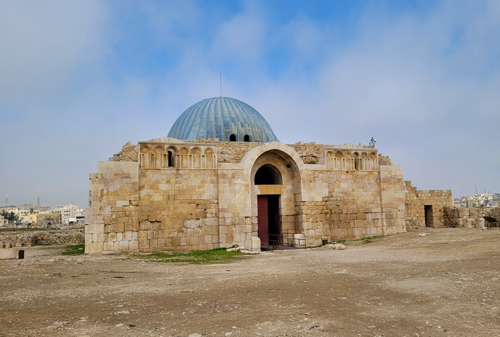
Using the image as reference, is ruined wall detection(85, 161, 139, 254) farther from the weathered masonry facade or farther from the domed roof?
the domed roof

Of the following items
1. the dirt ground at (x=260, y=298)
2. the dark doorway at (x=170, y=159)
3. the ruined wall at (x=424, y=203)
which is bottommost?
the dirt ground at (x=260, y=298)

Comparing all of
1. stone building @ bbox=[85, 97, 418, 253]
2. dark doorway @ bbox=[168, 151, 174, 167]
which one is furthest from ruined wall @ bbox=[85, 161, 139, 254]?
dark doorway @ bbox=[168, 151, 174, 167]

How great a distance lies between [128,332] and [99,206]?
33.1 feet

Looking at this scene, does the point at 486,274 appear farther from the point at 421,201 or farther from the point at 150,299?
the point at 421,201

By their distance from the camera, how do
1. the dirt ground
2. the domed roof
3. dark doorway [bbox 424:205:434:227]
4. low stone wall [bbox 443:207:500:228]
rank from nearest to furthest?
the dirt ground < the domed roof < low stone wall [bbox 443:207:500:228] < dark doorway [bbox 424:205:434:227]

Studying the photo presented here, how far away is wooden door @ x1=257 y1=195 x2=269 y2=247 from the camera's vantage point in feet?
56.1

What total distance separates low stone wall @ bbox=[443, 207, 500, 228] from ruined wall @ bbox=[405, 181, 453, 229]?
359 millimetres

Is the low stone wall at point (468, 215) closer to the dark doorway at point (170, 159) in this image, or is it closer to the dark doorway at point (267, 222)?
the dark doorway at point (267, 222)

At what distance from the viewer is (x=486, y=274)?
7.31 meters

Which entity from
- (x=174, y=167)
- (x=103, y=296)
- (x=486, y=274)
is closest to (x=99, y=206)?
(x=174, y=167)

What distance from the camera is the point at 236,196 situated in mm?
15484

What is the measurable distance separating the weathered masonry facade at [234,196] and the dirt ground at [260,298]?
3.71m

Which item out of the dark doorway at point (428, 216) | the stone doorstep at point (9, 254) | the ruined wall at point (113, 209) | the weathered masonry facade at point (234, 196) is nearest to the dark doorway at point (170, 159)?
the weathered masonry facade at point (234, 196)

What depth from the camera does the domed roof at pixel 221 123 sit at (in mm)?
22156
